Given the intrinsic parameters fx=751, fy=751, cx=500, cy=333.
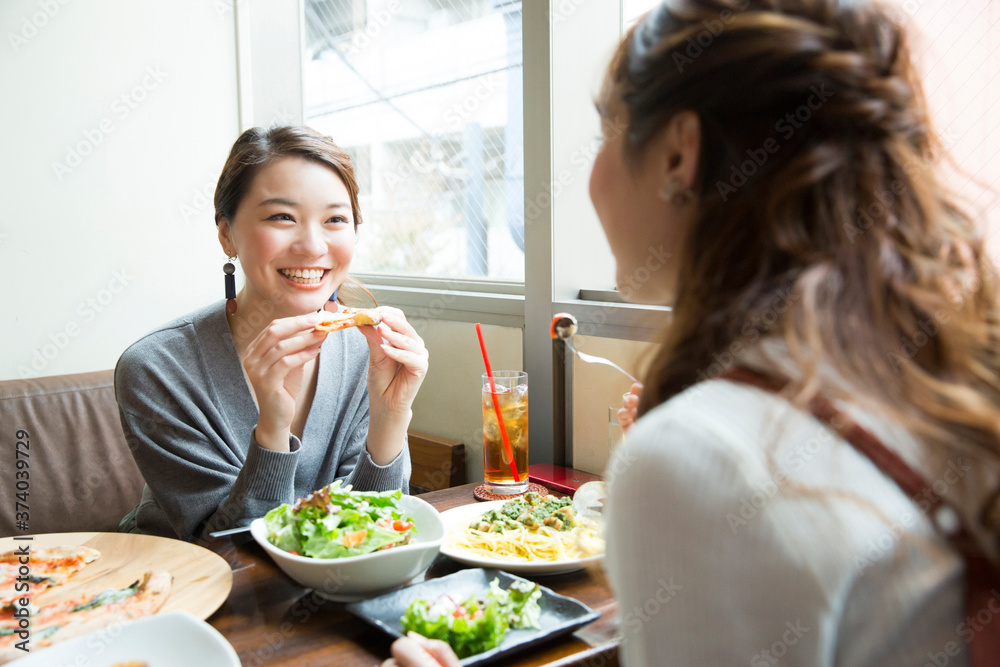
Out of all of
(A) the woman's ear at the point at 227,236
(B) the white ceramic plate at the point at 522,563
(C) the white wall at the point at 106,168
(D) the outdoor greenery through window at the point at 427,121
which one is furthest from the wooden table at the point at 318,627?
(C) the white wall at the point at 106,168

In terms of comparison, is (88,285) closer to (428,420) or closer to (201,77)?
(201,77)

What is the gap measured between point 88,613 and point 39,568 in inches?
9.4

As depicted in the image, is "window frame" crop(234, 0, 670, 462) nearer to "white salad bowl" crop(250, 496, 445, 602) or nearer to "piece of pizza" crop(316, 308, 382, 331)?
"piece of pizza" crop(316, 308, 382, 331)

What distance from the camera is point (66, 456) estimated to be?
2303 millimetres

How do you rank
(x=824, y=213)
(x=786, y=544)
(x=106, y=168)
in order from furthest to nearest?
(x=106, y=168) → (x=824, y=213) → (x=786, y=544)

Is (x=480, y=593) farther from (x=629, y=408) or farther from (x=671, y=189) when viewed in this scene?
(x=671, y=189)

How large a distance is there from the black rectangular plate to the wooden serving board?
0.24 m

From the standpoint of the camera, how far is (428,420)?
3111mm

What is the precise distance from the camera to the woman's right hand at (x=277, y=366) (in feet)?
5.38

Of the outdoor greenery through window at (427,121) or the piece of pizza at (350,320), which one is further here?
the outdoor greenery through window at (427,121)

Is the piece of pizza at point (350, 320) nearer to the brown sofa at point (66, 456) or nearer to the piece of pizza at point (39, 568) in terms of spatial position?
the piece of pizza at point (39, 568)

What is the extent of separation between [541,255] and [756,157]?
175 centimetres

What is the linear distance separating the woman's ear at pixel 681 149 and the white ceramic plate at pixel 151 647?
2.63ft

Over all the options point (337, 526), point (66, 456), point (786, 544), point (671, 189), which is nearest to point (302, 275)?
point (337, 526)
